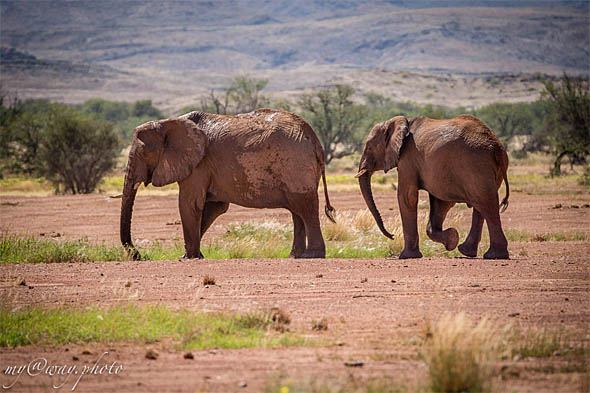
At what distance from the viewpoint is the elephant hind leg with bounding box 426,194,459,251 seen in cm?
1371

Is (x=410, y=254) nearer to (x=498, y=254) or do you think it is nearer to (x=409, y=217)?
(x=409, y=217)

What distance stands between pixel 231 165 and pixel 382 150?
269 cm

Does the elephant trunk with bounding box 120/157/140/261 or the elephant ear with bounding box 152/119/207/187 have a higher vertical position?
the elephant ear with bounding box 152/119/207/187

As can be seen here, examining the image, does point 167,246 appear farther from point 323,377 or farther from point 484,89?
point 484,89

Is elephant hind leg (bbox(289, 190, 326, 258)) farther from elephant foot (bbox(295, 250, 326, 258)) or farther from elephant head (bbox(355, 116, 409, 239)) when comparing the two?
elephant head (bbox(355, 116, 409, 239))

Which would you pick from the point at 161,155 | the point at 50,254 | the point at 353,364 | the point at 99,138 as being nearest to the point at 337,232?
the point at 161,155

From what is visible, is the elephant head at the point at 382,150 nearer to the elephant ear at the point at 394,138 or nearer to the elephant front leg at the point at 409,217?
the elephant ear at the point at 394,138

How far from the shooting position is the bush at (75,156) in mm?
33312

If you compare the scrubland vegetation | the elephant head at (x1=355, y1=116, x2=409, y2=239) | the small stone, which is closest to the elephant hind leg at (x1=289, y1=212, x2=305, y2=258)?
the elephant head at (x1=355, y1=116, x2=409, y2=239)

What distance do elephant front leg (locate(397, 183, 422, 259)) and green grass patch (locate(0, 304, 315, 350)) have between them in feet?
18.6

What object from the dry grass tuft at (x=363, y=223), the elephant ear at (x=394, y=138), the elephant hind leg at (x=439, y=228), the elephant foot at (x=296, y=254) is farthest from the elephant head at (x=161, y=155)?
the dry grass tuft at (x=363, y=223)

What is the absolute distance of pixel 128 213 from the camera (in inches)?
535

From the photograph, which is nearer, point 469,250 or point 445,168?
point 445,168

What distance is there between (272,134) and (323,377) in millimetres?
7372
